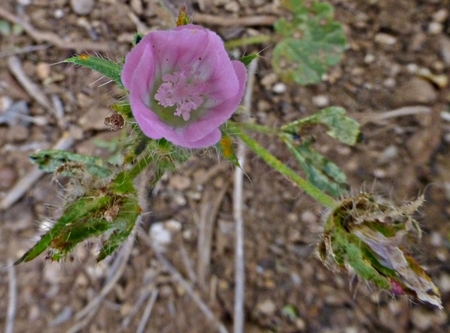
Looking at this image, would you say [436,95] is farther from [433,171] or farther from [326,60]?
[326,60]

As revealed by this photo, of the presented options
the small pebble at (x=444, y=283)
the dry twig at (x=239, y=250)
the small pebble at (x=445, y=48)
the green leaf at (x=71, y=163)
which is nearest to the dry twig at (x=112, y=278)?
the dry twig at (x=239, y=250)

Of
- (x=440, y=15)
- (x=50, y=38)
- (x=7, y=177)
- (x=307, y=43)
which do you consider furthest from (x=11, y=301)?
(x=440, y=15)

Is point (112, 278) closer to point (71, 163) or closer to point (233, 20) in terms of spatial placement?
point (71, 163)

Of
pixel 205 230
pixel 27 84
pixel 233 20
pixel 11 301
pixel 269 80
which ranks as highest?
pixel 233 20

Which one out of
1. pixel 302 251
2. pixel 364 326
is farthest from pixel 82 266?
pixel 364 326

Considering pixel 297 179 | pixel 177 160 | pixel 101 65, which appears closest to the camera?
pixel 101 65

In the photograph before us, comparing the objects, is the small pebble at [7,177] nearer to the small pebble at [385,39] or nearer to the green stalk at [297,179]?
the green stalk at [297,179]
